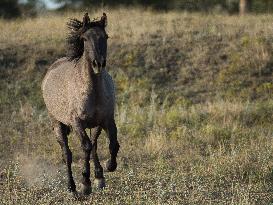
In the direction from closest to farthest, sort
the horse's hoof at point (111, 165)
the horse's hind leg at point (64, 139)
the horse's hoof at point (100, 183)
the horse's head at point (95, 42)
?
the horse's head at point (95, 42)
the horse's hoof at point (111, 165)
the horse's hoof at point (100, 183)
the horse's hind leg at point (64, 139)

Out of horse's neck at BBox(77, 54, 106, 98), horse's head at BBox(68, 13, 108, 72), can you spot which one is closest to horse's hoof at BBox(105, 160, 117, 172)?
horse's neck at BBox(77, 54, 106, 98)

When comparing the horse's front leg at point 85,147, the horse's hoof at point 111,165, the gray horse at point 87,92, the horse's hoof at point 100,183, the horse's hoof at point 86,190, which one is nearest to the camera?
the gray horse at point 87,92

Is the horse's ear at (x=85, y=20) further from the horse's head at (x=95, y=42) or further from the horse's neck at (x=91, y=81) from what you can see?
the horse's neck at (x=91, y=81)

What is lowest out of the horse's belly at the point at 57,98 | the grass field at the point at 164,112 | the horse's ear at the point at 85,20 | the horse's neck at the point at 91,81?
the grass field at the point at 164,112

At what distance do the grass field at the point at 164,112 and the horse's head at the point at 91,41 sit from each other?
184cm

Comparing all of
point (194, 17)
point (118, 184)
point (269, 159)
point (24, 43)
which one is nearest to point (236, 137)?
point (269, 159)

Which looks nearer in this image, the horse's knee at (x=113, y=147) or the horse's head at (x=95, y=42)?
the horse's head at (x=95, y=42)

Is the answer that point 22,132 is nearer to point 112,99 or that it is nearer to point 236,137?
point 236,137

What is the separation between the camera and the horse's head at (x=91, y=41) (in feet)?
27.2

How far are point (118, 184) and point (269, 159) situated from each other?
2.78 metres

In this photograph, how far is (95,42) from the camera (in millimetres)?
8414

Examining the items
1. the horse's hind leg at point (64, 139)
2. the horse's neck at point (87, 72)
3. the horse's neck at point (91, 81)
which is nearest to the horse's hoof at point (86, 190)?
the horse's hind leg at point (64, 139)

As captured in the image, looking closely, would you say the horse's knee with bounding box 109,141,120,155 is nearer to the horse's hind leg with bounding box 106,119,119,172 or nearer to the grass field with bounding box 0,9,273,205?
the horse's hind leg with bounding box 106,119,119,172

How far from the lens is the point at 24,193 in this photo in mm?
8992
